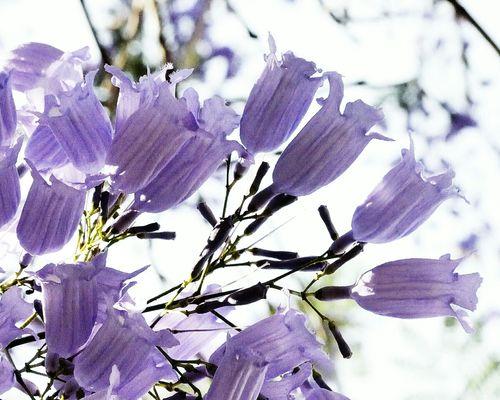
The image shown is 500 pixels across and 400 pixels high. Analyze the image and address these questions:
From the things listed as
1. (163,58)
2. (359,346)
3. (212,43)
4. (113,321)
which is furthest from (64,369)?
(359,346)

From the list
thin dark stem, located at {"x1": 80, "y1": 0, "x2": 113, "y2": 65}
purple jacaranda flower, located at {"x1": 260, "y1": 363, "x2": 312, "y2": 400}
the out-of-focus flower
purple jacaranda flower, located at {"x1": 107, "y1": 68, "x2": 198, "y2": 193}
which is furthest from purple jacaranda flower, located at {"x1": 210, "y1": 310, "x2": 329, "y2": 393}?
the out-of-focus flower

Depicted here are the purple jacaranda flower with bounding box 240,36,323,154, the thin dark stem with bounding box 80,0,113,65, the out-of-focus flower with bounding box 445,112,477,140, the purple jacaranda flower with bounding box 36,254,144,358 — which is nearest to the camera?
the purple jacaranda flower with bounding box 36,254,144,358

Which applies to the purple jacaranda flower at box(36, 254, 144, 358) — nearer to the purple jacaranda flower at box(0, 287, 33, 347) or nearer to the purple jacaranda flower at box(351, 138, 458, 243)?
the purple jacaranda flower at box(0, 287, 33, 347)

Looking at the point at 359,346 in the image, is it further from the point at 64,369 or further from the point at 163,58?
the point at 64,369

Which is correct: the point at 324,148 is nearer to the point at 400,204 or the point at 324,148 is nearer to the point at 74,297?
the point at 400,204

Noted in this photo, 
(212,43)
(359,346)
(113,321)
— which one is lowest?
(359,346)

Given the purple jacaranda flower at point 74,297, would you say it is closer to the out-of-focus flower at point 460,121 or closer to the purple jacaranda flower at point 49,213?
the purple jacaranda flower at point 49,213
